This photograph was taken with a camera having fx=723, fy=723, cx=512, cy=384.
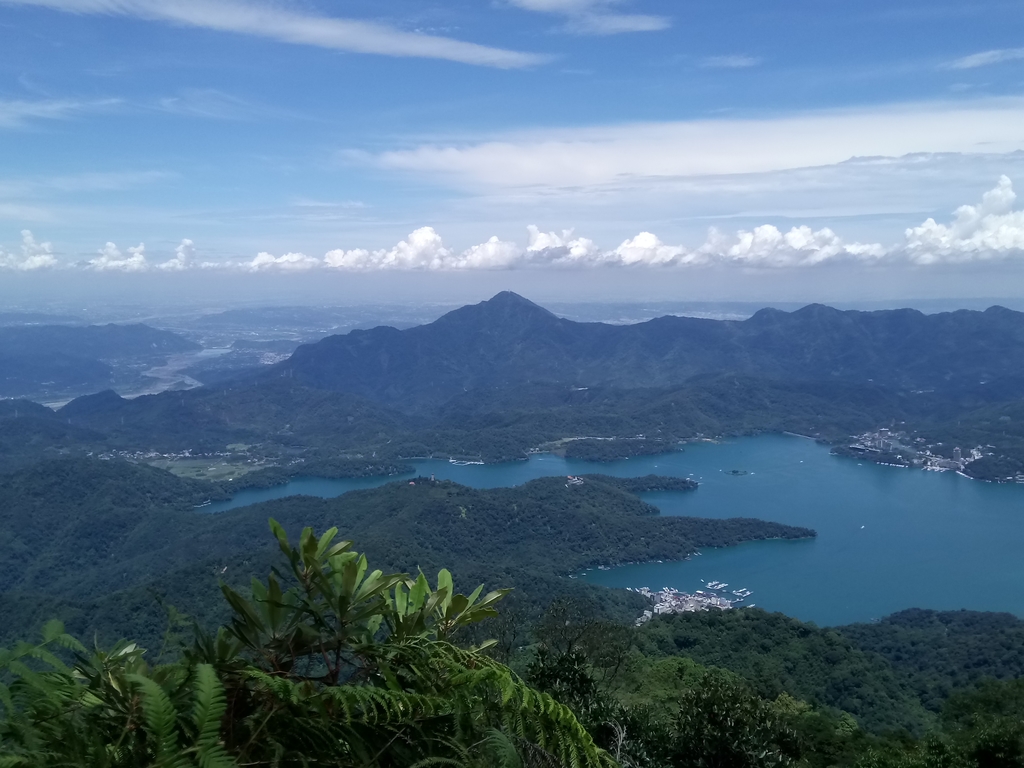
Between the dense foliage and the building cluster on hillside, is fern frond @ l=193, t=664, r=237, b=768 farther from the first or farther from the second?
the building cluster on hillside

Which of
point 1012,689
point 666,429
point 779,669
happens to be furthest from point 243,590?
point 666,429

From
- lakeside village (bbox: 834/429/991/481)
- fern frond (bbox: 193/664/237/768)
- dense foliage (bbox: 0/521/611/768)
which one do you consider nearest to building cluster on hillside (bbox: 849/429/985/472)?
lakeside village (bbox: 834/429/991/481)

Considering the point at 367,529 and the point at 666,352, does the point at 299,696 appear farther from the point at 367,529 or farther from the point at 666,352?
the point at 666,352

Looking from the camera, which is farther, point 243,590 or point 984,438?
point 984,438

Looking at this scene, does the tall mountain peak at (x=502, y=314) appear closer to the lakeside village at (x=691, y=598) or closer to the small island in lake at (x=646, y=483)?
the small island in lake at (x=646, y=483)

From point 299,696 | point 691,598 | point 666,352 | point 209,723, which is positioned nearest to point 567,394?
point 666,352

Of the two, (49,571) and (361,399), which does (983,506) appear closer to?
(49,571)
